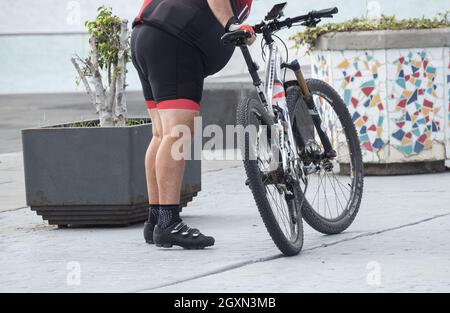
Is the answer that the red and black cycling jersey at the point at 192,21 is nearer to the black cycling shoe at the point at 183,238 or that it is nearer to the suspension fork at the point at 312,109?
the suspension fork at the point at 312,109

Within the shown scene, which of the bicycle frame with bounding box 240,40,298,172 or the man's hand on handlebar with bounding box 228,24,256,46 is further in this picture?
the bicycle frame with bounding box 240,40,298,172

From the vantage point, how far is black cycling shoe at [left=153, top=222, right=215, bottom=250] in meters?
6.47

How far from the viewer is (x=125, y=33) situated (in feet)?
25.4

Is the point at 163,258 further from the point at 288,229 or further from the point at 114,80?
the point at 114,80

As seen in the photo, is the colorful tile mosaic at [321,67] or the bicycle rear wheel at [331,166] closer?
the bicycle rear wheel at [331,166]

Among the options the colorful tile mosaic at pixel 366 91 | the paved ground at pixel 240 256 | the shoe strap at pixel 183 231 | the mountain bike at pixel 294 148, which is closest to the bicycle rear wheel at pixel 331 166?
the mountain bike at pixel 294 148

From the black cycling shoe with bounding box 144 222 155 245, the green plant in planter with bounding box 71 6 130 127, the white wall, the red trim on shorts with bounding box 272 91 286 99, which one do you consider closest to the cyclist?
the black cycling shoe with bounding box 144 222 155 245

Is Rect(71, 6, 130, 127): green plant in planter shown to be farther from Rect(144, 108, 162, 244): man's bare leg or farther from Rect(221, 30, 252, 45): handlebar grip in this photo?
Rect(221, 30, 252, 45): handlebar grip

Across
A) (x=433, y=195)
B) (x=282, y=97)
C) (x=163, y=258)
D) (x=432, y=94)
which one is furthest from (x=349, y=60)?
(x=163, y=258)

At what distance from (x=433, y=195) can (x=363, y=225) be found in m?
1.23

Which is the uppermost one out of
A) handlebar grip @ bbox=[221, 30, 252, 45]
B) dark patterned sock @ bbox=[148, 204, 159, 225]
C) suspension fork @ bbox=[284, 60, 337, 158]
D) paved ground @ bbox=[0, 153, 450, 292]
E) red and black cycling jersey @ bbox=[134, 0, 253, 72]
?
red and black cycling jersey @ bbox=[134, 0, 253, 72]

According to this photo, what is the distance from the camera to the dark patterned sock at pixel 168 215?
651cm

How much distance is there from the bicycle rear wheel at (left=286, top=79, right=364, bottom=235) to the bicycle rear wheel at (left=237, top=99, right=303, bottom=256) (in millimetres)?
289

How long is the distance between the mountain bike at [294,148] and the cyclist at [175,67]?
0.27 metres
